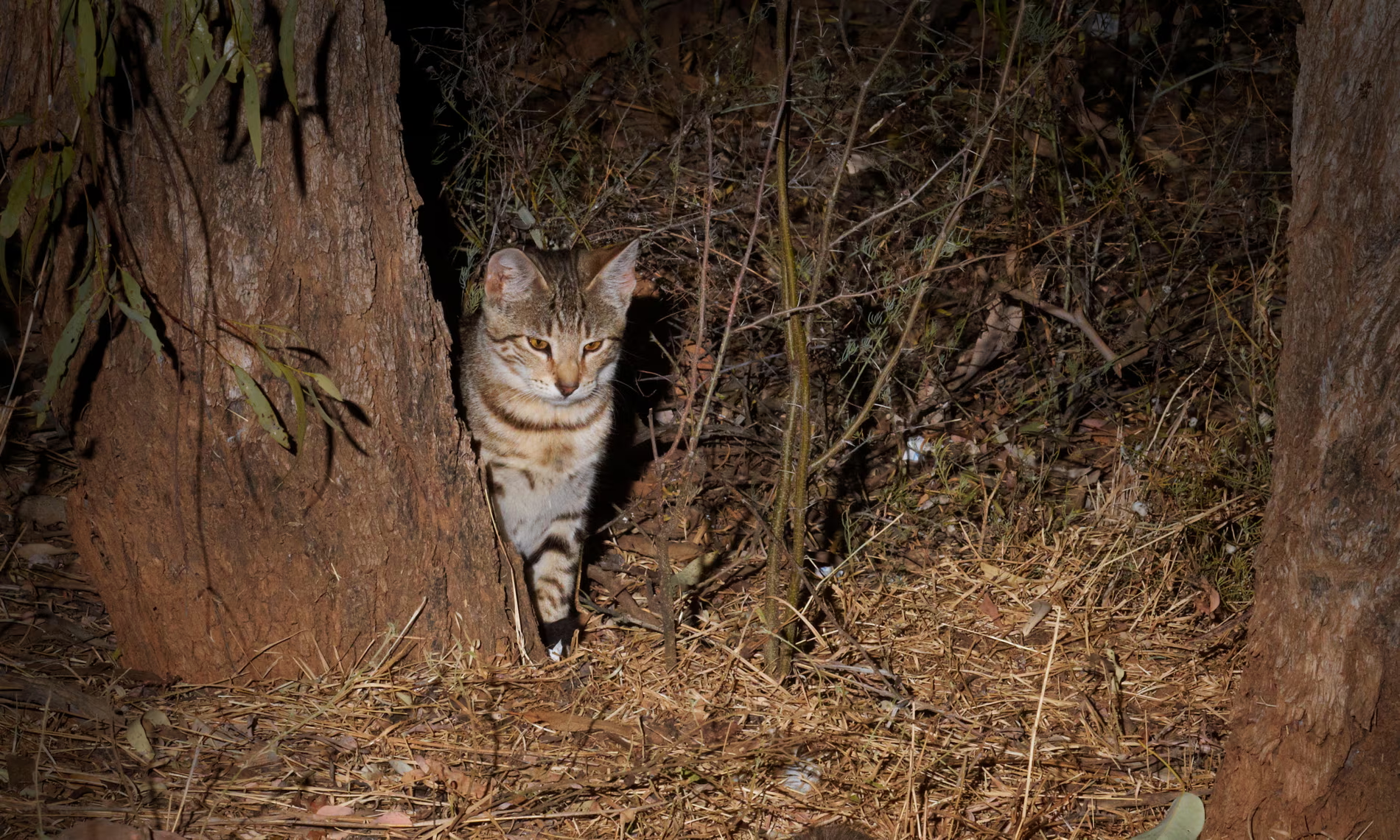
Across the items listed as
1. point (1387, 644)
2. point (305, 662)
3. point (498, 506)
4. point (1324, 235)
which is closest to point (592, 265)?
point (498, 506)

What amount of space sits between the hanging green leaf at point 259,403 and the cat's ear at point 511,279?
1100mm

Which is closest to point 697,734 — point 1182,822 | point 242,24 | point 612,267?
point 1182,822

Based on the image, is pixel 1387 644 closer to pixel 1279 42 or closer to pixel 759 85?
pixel 1279 42

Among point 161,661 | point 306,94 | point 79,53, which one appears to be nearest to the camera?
point 79,53

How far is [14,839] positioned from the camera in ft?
7.62

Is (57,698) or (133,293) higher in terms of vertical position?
(133,293)

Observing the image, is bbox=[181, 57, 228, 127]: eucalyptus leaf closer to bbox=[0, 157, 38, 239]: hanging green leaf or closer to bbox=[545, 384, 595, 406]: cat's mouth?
bbox=[0, 157, 38, 239]: hanging green leaf

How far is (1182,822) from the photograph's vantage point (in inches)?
93.9

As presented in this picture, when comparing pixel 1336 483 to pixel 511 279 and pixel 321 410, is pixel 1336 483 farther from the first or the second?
pixel 511 279

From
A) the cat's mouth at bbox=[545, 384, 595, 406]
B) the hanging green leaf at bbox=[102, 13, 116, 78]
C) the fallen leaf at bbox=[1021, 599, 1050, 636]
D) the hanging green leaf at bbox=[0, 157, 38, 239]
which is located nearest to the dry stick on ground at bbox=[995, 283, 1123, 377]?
the fallen leaf at bbox=[1021, 599, 1050, 636]

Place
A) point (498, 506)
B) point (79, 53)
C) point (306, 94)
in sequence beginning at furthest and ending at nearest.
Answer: point (498, 506), point (306, 94), point (79, 53)

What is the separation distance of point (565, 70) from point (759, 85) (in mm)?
1056

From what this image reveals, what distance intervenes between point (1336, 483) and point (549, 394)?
A: 2436mm

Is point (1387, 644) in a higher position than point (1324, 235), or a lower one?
lower
